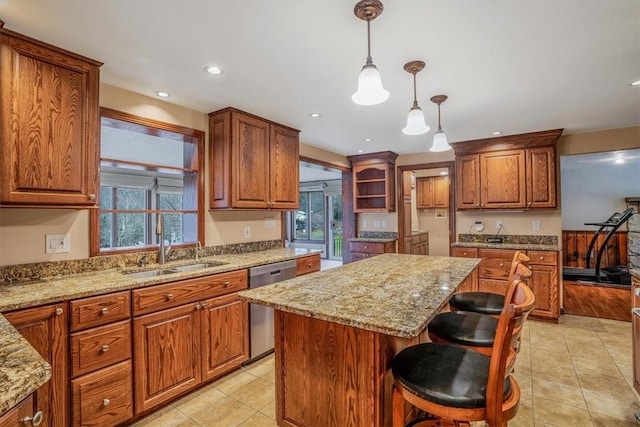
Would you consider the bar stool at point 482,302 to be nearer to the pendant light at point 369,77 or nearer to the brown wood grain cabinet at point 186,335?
the pendant light at point 369,77

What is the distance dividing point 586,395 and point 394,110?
9.05ft

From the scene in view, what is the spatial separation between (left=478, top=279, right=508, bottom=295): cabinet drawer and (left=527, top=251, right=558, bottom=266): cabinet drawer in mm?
451

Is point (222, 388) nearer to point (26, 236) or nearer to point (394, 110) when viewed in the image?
point (26, 236)

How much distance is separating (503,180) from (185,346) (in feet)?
13.6

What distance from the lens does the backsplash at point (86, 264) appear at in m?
1.97

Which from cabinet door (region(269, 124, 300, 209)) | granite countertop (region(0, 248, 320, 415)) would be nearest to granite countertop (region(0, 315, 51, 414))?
granite countertop (region(0, 248, 320, 415))

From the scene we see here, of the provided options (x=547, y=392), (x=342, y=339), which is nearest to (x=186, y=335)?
(x=342, y=339)

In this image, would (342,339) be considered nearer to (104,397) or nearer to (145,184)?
(104,397)

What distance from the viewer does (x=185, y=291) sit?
2234mm

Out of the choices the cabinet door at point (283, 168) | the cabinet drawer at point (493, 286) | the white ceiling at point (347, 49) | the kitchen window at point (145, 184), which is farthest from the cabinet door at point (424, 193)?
the kitchen window at point (145, 184)

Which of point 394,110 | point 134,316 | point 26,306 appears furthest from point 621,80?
point 26,306

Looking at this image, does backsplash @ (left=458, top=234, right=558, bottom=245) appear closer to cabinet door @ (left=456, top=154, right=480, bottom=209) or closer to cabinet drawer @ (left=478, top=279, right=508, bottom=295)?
cabinet door @ (left=456, top=154, right=480, bottom=209)

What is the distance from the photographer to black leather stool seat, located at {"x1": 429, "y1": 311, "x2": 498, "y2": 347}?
160cm

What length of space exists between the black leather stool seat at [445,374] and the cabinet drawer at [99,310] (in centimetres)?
161
